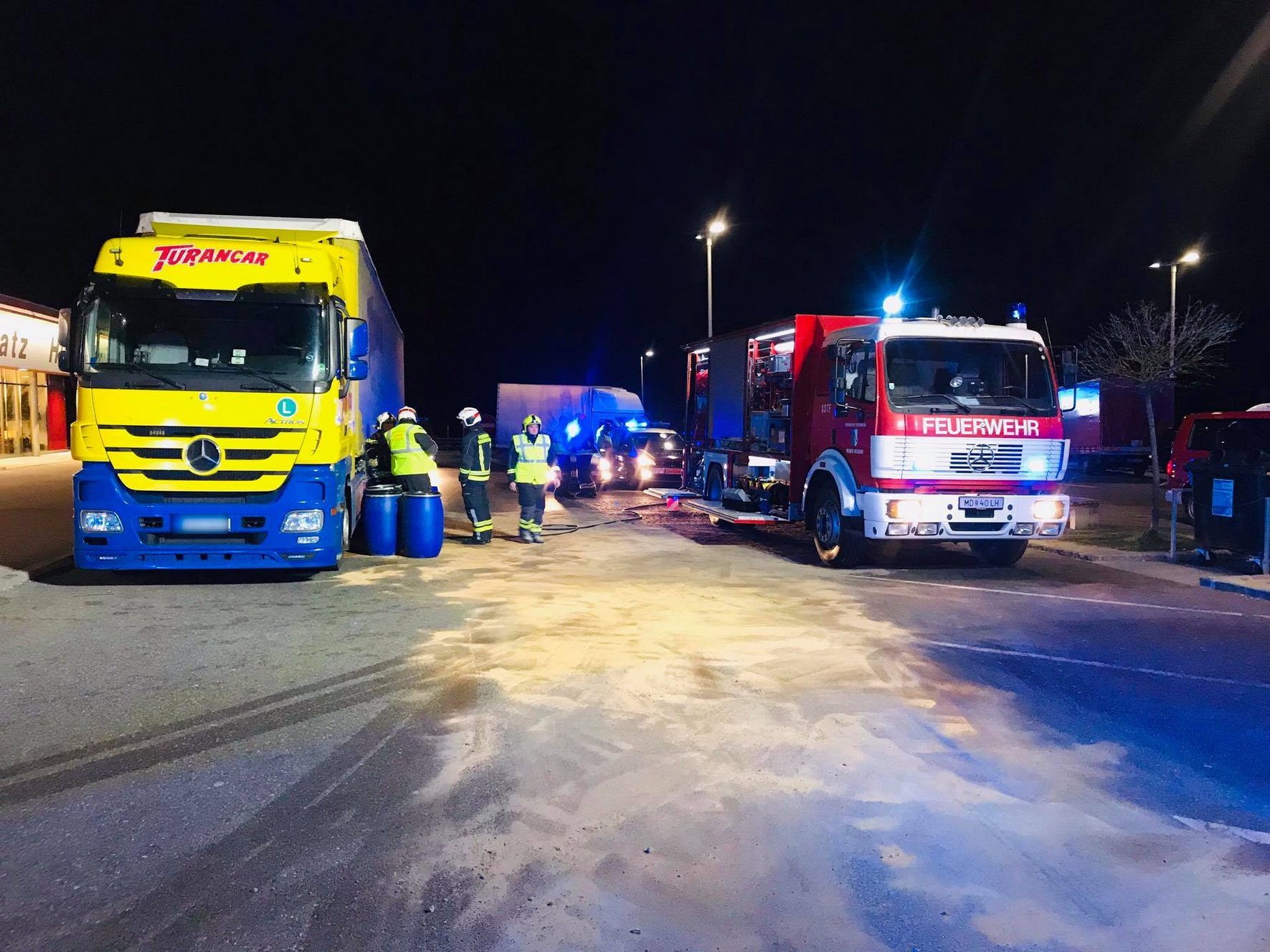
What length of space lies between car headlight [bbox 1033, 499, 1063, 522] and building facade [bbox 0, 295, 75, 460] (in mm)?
27805

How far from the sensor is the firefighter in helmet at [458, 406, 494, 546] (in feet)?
37.9

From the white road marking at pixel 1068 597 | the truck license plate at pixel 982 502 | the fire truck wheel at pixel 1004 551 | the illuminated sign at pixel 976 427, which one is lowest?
the white road marking at pixel 1068 597

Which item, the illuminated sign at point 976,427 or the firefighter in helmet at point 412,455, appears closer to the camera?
the illuminated sign at point 976,427

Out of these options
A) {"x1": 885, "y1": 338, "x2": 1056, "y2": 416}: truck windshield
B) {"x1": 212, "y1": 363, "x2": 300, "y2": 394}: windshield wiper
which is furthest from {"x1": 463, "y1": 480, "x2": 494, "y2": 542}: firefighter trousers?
{"x1": 885, "y1": 338, "x2": 1056, "y2": 416}: truck windshield

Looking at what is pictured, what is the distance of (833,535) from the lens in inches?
424

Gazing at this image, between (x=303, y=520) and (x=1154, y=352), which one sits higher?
(x=1154, y=352)

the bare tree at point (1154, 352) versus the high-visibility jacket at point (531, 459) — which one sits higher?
the bare tree at point (1154, 352)

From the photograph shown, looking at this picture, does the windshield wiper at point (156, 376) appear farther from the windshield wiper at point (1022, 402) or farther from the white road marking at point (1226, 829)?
the windshield wiper at point (1022, 402)

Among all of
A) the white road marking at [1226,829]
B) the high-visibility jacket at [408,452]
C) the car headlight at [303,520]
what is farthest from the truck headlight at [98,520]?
the white road marking at [1226,829]

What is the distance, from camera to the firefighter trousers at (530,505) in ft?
40.9

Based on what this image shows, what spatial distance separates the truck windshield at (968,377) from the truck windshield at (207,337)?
608 cm

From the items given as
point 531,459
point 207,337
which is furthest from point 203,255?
point 531,459

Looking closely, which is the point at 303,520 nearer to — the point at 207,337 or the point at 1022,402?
the point at 207,337

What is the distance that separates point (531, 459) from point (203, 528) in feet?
15.5
